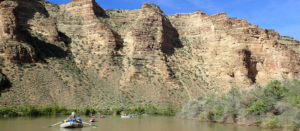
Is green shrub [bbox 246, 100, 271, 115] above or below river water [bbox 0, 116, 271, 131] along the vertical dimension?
above

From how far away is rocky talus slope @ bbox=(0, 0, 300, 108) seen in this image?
46656 mm

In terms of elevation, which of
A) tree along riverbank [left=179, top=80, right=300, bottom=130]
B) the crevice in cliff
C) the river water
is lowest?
the river water

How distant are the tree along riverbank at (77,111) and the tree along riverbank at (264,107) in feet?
Result: 35.9

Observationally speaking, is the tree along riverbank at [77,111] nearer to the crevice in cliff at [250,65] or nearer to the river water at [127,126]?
the river water at [127,126]

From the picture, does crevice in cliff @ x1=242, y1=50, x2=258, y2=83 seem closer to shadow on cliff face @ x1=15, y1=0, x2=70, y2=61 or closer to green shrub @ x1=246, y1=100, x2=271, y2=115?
green shrub @ x1=246, y1=100, x2=271, y2=115

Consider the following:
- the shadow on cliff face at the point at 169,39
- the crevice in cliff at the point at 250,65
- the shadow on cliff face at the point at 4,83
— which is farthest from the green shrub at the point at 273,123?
the shadow on cliff face at the point at 169,39

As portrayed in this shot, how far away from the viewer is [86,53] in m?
58.0

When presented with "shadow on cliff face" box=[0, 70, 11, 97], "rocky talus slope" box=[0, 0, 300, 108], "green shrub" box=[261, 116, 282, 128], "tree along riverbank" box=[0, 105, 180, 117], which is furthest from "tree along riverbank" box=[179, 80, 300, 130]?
"shadow on cliff face" box=[0, 70, 11, 97]

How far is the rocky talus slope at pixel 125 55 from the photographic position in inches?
1837

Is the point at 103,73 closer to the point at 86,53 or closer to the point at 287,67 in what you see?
the point at 86,53

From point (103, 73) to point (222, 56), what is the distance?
2467 centimetres

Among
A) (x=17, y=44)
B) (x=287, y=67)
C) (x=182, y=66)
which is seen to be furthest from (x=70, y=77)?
(x=287, y=67)

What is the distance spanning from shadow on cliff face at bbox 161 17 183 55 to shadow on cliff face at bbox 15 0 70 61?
68.0ft

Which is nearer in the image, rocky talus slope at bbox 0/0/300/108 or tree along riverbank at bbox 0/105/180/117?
tree along riverbank at bbox 0/105/180/117
